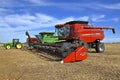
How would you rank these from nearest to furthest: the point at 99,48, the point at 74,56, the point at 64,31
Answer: the point at 74,56 < the point at 64,31 < the point at 99,48

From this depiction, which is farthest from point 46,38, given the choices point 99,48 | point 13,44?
point 99,48

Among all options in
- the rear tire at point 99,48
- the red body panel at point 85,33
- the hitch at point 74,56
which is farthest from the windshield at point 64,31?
the hitch at point 74,56

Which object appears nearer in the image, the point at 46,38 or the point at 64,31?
the point at 64,31

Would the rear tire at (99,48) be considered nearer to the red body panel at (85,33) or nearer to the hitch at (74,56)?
the red body panel at (85,33)

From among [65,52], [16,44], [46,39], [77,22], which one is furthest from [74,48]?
[16,44]

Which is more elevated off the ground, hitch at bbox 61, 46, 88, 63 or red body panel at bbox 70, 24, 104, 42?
red body panel at bbox 70, 24, 104, 42

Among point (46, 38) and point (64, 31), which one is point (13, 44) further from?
point (64, 31)

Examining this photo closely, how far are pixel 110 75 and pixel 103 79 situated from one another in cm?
90

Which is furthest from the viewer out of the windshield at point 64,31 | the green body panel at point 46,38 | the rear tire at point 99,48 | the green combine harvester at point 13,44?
the green combine harvester at point 13,44

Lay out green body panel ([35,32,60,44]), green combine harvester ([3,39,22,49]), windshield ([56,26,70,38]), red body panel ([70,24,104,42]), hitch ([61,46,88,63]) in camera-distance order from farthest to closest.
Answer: green combine harvester ([3,39,22,49])
green body panel ([35,32,60,44])
windshield ([56,26,70,38])
red body panel ([70,24,104,42])
hitch ([61,46,88,63])

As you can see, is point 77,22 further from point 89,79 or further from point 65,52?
point 89,79

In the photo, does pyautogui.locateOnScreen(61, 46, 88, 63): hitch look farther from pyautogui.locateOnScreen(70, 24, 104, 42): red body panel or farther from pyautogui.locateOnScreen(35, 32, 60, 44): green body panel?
pyautogui.locateOnScreen(35, 32, 60, 44): green body panel

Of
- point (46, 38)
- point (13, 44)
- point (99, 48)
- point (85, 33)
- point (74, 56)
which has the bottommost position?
Answer: point (99, 48)

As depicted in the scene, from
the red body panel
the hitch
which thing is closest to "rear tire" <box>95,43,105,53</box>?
the red body panel
